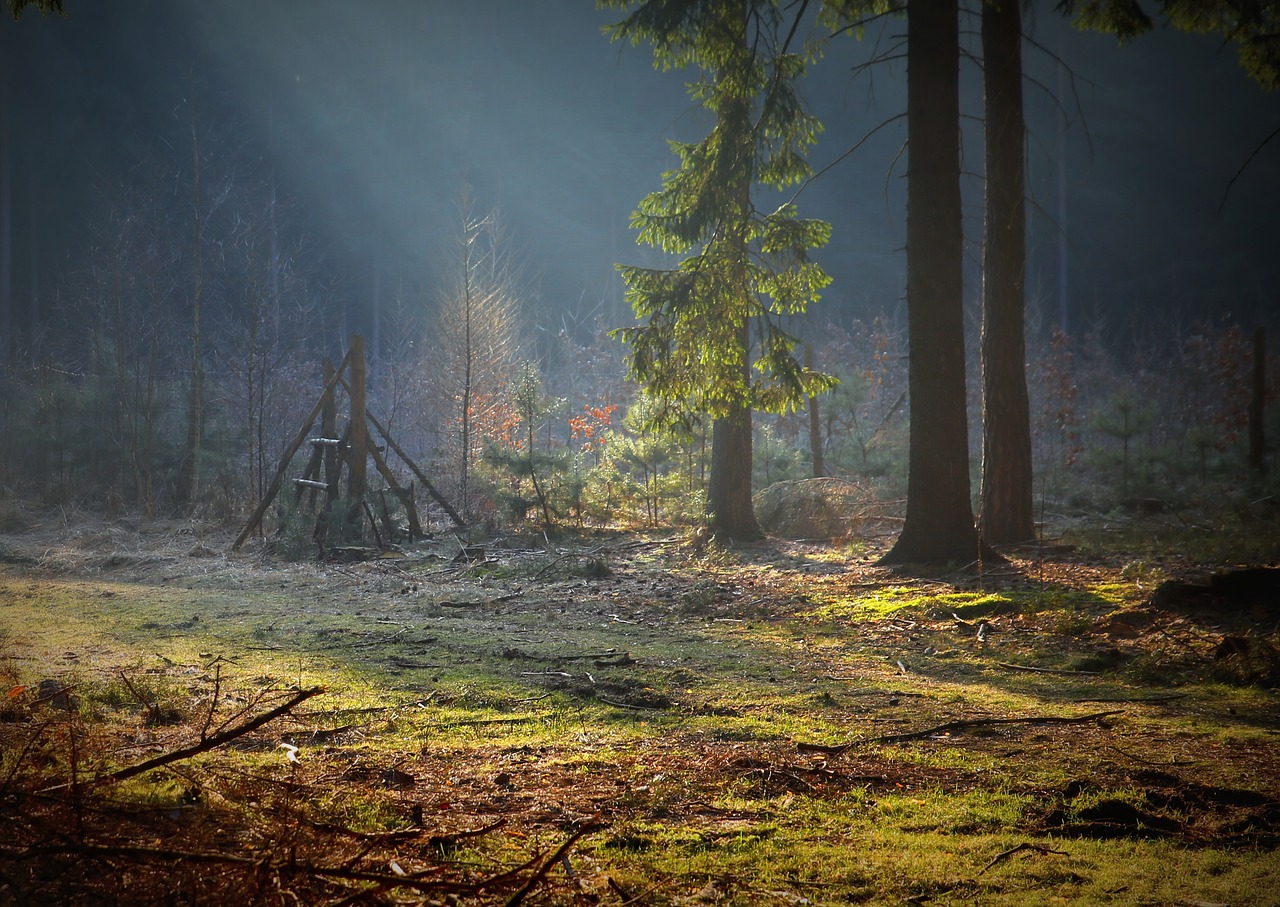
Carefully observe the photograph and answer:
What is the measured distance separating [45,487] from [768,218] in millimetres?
17170

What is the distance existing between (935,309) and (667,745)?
689 cm

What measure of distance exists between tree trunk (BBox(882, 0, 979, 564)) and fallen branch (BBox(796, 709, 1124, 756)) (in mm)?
5067

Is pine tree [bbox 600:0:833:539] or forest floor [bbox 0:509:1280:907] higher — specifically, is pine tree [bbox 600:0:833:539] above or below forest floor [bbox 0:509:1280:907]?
above

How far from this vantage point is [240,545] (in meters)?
13.1

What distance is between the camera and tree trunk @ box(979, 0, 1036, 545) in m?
9.74

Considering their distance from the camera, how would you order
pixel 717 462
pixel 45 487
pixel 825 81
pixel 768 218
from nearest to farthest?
pixel 768 218, pixel 717 462, pixel 45 487, pixel 825 81

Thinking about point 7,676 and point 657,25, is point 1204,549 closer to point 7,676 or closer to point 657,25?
point 657,25

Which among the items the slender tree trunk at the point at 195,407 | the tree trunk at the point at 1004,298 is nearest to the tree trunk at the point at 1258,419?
the tree trunk at the point at 1004,298

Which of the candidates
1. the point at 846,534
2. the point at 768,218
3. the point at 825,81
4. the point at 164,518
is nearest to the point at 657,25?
the point at 768,218

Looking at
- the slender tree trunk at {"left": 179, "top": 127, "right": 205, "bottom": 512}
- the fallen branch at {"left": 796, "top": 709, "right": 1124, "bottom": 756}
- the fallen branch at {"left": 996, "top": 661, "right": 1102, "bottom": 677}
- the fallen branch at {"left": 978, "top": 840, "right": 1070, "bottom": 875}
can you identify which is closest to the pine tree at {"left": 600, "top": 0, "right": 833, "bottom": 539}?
the fallen branch at {"left": 996, "top": 661, "right": 1102, "bottom": 677}

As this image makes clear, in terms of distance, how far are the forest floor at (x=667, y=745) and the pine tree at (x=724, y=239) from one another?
10.6ft

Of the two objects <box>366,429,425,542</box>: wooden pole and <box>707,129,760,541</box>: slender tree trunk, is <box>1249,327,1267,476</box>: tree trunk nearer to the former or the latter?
<box>707,129,760,541</box>: slender tree trunk

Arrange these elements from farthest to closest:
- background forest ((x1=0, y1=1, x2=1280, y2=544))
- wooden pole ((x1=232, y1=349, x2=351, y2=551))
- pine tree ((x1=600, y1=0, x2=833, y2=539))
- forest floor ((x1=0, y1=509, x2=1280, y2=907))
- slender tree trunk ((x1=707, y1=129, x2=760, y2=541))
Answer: background forest ((x1=0, y1=1, x2=1280, y2=544))
wooden pole ((x1=232, y1=349, x2=351, y2=551))
slender tree trunk ((x1=707, y1=129, x2=760, y2=541))
pine tree ((x1=600, y1=0, x2=833, y2=539))
forest floor ((x1=0, y1=509, x2=1280, y2=907))

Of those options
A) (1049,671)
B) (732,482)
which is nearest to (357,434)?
(732,482)
